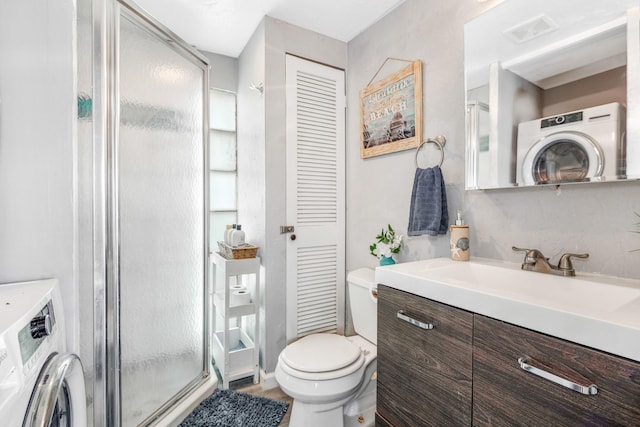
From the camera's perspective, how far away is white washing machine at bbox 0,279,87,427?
1.77 feet

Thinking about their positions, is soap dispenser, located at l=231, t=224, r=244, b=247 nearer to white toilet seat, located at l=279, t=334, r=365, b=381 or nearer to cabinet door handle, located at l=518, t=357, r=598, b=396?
white toilet seat, located at l=279, t=334, r=365, b=381

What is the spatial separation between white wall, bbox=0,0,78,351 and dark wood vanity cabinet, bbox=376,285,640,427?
3.39ft

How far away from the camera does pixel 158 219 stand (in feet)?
4.52

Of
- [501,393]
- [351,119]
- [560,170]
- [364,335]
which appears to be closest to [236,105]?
[351,119]

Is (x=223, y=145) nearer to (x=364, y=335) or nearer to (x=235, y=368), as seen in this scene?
(x=235, y=368)

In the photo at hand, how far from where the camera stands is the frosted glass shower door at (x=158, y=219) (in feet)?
4.00

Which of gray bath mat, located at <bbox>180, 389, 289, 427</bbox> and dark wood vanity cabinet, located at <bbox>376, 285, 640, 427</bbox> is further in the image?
gray bath mat, located at <bbox>180, 389, 289, 427</bbox>

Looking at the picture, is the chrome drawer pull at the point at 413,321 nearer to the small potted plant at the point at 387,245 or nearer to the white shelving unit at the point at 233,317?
the small potted plant at the point at 387,245

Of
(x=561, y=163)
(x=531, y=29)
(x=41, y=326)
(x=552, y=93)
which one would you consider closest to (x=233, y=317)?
(x=41, y=326)

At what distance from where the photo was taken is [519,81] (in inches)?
46.0

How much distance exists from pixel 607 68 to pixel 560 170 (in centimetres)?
33

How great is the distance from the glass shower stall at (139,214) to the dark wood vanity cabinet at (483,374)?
1017 millimetres

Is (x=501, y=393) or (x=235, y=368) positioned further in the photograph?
(x=235, y=368)

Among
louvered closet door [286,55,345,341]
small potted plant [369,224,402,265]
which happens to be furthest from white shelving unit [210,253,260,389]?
small potted plant [369,224,402,265]
